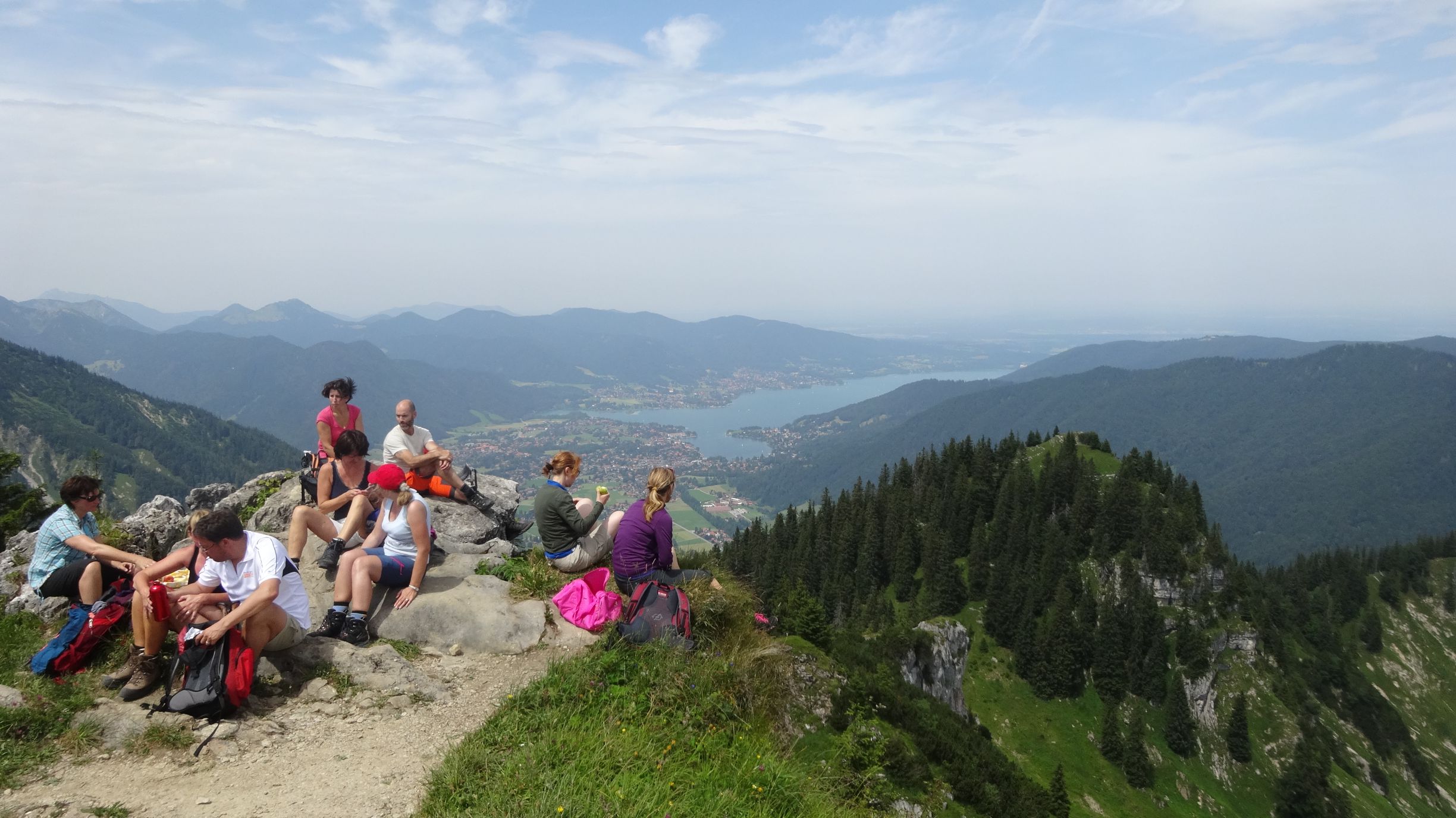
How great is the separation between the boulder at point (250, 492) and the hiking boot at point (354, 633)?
329 inches

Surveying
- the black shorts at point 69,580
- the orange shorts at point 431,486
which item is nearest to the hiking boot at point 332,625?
the black shorts at point 69,580

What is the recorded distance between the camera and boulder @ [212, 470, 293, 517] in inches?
634

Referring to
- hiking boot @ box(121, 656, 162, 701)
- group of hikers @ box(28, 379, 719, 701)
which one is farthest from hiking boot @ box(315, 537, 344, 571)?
hiking boot @ box(121, 656, 162, 701)

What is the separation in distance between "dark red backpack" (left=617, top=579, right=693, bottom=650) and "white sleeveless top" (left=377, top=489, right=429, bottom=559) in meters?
3.71

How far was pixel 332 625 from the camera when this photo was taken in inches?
376

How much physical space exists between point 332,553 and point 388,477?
184 cm

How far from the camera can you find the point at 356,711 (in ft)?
27.3

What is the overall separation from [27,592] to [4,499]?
22.6 meters

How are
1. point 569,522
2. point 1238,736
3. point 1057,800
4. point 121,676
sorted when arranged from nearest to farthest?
point 121,676, point 569,522, point 1057,800, point 1238,736

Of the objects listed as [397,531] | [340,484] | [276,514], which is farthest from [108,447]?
[397,531]

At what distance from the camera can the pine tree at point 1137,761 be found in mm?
67688

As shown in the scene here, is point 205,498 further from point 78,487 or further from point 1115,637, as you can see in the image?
→ point 1115,637

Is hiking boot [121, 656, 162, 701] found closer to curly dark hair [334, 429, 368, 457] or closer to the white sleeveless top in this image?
the white sleeveless top

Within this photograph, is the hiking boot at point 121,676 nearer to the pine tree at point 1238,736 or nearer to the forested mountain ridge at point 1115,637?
the forested mountain ridge at point 1115,637
